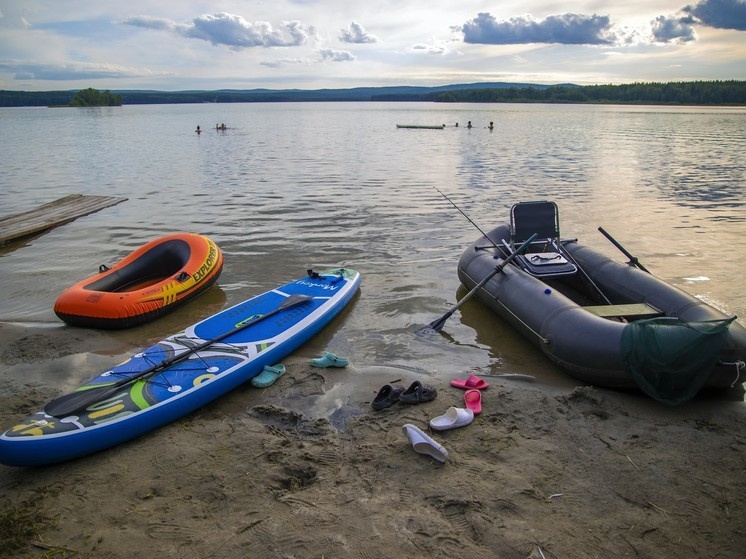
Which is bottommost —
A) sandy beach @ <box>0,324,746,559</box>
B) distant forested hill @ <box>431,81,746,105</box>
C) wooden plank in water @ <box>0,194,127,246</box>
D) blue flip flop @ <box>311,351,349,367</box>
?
sandy beach @ <box>0,324,746,559</box>

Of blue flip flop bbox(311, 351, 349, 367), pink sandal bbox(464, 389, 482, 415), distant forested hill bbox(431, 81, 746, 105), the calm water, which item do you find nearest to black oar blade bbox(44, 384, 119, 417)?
blue flip flop bbox(311, 351, 349, 367)

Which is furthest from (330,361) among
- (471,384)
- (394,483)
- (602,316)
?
(602,316)

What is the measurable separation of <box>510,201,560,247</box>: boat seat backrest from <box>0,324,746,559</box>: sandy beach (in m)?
3.42

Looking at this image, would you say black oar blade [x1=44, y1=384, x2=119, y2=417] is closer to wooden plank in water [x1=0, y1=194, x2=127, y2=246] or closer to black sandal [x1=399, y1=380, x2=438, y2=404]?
black sandal [x1=399, y1=380, x2=438, y2=404]

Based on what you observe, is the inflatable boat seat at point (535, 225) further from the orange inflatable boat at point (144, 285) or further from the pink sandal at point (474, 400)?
the orange inflatable boat at point (144, 285)

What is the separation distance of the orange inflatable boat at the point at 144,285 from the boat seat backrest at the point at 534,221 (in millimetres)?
4713

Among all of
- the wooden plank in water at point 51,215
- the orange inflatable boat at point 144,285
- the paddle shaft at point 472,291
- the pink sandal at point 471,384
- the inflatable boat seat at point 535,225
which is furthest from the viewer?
the wooden plank in water at point 51,215

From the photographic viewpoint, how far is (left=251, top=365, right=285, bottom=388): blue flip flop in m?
5.39

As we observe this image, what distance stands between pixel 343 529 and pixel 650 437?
269cm

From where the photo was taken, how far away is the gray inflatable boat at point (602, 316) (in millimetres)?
4672

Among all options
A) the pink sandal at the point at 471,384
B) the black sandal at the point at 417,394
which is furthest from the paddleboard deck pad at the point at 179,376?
the pink sandal at the point at 471,384

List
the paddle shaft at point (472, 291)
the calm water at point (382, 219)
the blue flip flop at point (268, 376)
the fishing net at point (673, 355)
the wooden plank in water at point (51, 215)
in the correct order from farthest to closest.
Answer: the wooden plank in water at point (51, 215), the calm water at point (382, 219), the paddle shaft at point (472, 291), the blue flip flop at point (268, 376), the fishing net at point (673, 355)

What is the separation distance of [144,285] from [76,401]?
3879 millimetres

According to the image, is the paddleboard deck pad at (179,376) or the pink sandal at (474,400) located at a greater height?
the paddleboard deck pad at (179,376)
